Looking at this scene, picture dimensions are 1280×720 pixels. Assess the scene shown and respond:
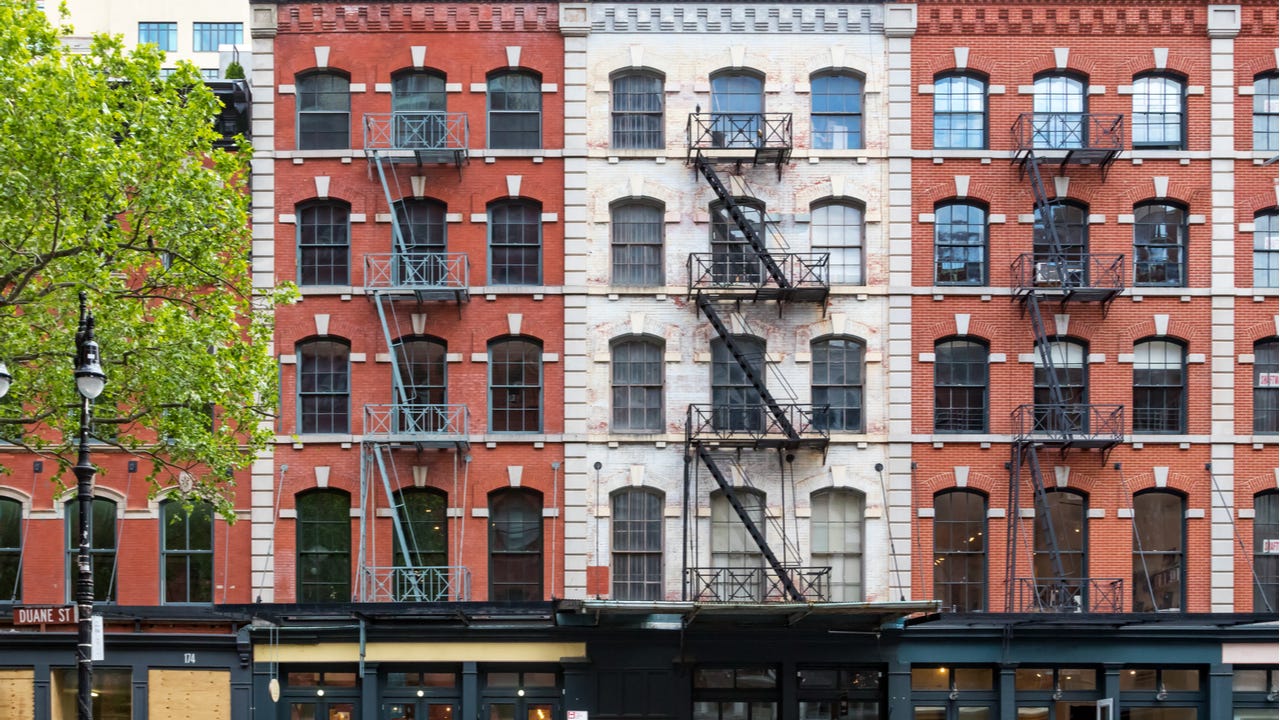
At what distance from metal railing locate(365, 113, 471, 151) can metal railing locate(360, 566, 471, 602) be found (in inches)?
366

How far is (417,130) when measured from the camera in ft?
91.9

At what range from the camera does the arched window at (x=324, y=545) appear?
90.8 ft

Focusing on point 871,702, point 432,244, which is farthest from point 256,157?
point 871,702

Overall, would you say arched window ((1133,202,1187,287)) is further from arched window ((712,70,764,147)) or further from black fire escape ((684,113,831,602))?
arched window ((712,70,764,147))

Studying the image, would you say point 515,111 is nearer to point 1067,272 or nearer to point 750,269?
point 750,269

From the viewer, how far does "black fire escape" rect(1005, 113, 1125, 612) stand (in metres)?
27.3

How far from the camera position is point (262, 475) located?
27672 mm

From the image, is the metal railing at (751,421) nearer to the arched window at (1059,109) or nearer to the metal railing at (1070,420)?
the metal railing at (1070,420)

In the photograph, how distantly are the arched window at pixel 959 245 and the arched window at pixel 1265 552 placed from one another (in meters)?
7.96

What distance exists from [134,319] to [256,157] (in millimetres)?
7416

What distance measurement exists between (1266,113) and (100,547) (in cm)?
2779

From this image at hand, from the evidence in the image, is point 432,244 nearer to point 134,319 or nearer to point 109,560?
point 134,319

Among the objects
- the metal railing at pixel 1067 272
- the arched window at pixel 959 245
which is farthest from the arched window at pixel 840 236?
the metal railing at pixel 1067 272

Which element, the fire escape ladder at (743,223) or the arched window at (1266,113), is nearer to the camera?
the fire escape ladder at (743,223)
